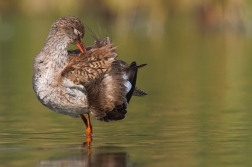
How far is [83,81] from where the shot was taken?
9.70m

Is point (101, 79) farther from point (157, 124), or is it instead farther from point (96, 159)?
point (96, 159)

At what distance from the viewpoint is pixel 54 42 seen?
33.6 ft

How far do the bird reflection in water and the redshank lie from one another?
1098 mm

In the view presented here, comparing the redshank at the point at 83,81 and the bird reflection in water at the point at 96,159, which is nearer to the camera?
the bird reflection in water at the point at 96,159

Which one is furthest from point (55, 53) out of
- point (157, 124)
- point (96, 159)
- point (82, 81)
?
point (96, 159)

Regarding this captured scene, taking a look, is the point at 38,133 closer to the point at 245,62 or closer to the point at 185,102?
the point at 185,102

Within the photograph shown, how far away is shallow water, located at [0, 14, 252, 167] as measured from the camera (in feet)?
27.2

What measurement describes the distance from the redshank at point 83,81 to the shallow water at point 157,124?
365mm

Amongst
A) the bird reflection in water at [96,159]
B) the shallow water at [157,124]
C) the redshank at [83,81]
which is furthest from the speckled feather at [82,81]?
the bird reflection in water at [96,159]

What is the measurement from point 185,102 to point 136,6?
1899 centimetres

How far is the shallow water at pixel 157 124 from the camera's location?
27.2 ft

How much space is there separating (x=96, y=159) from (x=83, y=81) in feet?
5.53

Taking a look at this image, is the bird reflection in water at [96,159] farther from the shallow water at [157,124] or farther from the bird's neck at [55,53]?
the bird's neck at [55,53]

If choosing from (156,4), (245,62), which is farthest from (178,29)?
(245,62)
